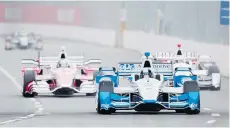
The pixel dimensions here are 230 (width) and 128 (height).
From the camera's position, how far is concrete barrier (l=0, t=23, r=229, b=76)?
43041mm

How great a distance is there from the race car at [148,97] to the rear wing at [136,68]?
144 centimetres

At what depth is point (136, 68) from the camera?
26688 millimetres

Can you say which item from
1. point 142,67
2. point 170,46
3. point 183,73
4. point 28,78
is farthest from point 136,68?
point 170,46

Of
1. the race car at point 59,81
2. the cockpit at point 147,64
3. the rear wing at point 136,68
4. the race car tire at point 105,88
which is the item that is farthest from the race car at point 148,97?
the race car at point 59,81

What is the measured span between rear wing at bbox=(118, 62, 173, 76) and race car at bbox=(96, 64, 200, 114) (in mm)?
1436

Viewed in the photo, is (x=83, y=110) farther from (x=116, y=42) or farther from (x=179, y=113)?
(x=116, y=42)

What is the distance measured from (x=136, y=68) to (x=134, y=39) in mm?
39654

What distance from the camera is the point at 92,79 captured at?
103 ft

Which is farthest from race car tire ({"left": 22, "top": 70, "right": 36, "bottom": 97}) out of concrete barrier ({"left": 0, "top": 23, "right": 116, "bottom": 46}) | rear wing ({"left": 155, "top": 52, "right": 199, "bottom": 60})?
concrete barrier ({"left": 0, "top": 23, "right": 116, "bottom": 46})

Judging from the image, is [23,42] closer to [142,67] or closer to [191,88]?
[142,67]

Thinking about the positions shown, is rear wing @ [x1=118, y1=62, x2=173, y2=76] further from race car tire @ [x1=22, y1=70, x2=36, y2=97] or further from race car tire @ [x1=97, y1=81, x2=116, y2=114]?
race car tire @ [x1=22, y1=70, x2=36, y2=97]

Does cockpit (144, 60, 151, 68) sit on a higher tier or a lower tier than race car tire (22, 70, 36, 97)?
higher

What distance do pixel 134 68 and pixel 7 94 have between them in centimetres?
676

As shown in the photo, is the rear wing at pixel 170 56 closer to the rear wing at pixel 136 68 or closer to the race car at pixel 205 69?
the race car at pixel 205 69
